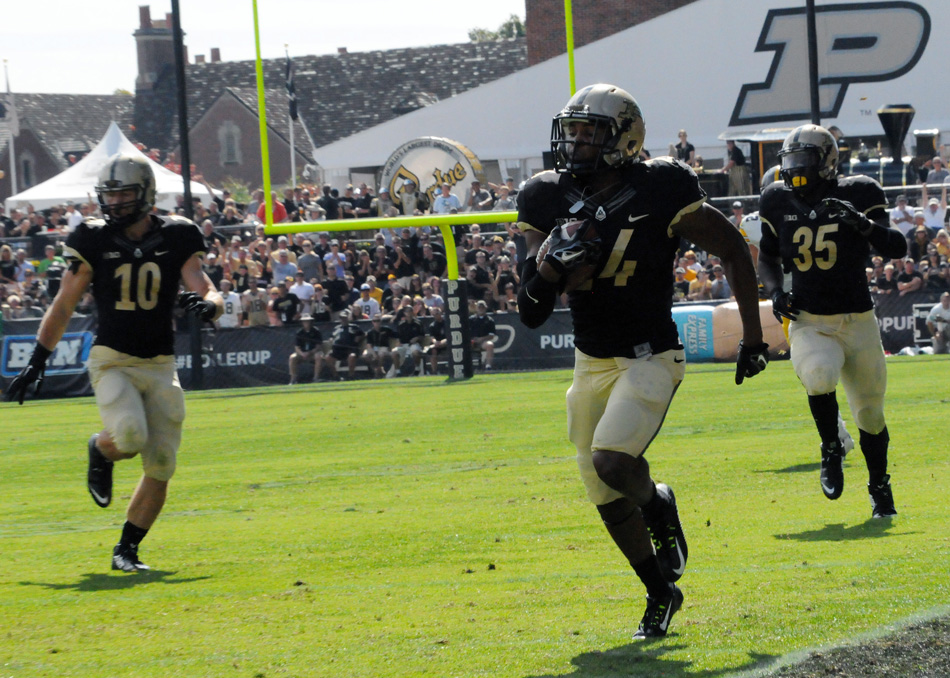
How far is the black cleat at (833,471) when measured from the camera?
7219 millimetres

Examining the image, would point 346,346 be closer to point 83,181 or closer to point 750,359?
point 83,181

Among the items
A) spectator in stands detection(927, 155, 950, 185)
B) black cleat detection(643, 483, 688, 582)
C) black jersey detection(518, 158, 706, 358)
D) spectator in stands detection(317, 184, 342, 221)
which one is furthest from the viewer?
spectator in stands detection(927, 155, 950, 185)

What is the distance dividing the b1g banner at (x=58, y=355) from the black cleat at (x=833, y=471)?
15.1m

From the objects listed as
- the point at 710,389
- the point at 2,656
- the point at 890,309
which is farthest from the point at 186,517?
the point at 890,309

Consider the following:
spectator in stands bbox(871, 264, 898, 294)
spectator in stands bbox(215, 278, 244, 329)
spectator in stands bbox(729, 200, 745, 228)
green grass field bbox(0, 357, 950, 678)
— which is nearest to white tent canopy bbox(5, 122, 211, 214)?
spectator in stands bbox(215, 278, 244, 329)

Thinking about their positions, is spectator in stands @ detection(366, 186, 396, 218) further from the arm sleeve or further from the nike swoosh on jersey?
the arm sleeve

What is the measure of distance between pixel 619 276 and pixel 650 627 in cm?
121

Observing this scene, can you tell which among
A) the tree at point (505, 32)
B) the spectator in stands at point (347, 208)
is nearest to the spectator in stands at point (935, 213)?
the spectator in stands at point (347, 208)

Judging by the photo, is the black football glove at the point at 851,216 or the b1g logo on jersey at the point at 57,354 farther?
the b1g logo on jersey at the point at 57,354

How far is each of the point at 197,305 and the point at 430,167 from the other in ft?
42.7

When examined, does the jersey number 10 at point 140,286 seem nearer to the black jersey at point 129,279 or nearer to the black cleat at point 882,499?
the black jersey at point 129,279

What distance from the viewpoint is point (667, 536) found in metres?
5.14

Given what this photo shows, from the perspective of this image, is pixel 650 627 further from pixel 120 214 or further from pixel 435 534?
pixel 120 214

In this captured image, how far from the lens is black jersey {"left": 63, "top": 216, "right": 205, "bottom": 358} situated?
664 centimetres
